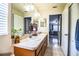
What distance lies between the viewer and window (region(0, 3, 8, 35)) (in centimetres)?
173

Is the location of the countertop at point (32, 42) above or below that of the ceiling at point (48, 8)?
below

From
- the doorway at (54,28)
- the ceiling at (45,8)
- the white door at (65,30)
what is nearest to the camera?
the ceiling at (45,8)

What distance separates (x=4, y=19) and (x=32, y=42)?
54 cm

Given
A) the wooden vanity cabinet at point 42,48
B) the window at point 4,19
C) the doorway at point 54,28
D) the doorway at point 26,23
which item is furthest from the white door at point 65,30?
the window at point 4,19

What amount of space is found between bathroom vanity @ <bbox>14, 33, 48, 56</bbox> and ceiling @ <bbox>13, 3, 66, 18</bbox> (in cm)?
36

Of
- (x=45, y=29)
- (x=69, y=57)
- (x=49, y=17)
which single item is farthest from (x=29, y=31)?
(x=69, y=57)

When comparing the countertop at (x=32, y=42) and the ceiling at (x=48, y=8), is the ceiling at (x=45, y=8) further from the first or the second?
the countertop at (x=32, y=42)

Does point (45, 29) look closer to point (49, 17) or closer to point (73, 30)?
point (49, 17)

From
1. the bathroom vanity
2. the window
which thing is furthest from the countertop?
the window

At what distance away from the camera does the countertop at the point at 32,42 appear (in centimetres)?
171

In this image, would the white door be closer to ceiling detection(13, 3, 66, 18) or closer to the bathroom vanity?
ceiling detection(13, 3, 66, 18)

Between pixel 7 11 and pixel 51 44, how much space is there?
34.2 inches

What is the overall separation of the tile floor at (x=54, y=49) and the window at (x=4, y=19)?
0.71m

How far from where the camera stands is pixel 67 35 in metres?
2.19
